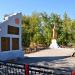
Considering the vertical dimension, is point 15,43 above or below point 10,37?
below

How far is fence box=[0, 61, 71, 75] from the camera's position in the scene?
21.1 feet

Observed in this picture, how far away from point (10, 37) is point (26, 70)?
14894mm

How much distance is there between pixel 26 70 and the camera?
7.03m

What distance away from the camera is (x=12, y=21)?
72.7 ft

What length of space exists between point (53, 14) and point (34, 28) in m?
5.91

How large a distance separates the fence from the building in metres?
11.6

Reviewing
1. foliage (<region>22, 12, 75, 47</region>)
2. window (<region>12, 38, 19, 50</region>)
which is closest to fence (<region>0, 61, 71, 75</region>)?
window (<region>12, 38, 19, 50</region>)

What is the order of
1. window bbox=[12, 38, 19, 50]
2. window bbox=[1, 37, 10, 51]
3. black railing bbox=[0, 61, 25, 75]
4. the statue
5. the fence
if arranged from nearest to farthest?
the fence
black railing bbox=[0, 61, 25, 75]
window bbox=[1, 37, 10, 51]
window bbox=[12, 38, 19, 50]
the statue

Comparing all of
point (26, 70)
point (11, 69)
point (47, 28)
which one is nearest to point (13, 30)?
point (11, 69)

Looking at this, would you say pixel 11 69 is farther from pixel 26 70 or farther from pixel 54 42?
pixel 54 42

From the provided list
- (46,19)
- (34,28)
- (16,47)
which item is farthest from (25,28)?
(16,47)

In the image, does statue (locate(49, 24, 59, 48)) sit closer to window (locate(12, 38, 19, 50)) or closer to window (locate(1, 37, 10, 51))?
window (locate(12, 38, 19, 50))

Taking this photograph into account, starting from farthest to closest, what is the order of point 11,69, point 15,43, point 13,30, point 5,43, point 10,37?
point 15,43 < point 13,30 < point 10,37 < point 5,43 < point 11,69

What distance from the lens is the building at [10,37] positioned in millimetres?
20692
